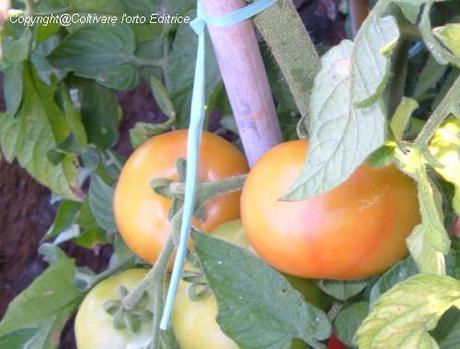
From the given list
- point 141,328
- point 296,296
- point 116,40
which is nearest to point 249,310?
point 296,296

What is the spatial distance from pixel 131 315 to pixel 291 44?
279 mm

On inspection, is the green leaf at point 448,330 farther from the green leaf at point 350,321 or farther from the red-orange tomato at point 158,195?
the red-orange tomato at point 158,195

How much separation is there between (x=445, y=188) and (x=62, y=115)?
21.1 inches

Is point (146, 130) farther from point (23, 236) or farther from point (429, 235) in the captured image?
point (23, 236)

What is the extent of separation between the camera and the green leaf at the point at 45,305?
2.66 feet

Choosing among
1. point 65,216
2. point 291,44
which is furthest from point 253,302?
point 65,216

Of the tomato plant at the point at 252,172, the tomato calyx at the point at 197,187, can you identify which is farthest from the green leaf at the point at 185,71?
the tomato calyx at the point at 197,187

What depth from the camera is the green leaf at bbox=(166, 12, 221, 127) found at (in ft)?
2.75

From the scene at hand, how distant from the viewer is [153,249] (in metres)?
0.76

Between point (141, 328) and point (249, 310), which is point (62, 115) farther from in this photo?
point (249, 310)

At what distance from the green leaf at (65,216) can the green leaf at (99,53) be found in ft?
0.90

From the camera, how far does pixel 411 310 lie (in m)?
0.50

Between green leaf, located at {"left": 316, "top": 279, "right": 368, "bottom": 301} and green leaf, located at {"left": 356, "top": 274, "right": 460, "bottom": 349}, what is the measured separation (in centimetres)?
15

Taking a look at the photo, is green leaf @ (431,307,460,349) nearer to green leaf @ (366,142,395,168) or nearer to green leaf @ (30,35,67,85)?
green leaf @ (366,142,395,168)
